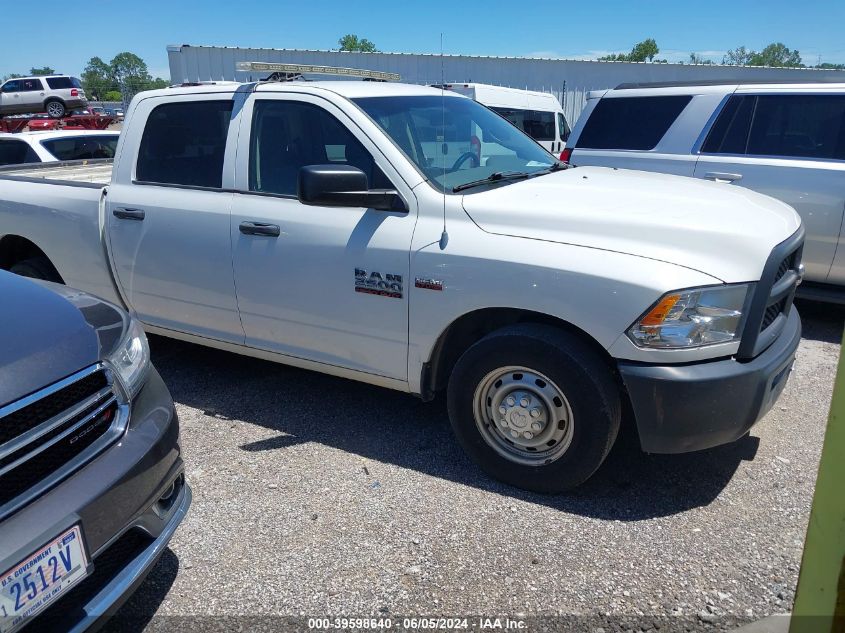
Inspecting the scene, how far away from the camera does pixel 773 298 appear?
9.61 ft

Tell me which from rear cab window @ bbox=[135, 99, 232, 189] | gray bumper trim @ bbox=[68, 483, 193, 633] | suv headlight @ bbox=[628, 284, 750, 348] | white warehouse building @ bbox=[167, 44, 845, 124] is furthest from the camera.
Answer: white warehouse building @ bbox=[167, 44, 845, 124]

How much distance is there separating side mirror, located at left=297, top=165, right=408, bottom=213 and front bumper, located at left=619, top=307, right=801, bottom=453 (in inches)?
54.8

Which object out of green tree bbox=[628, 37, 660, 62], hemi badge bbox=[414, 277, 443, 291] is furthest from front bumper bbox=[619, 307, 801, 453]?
green tree bbox=[628, 37, 660, 62]

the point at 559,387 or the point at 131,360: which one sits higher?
the point at 131,360

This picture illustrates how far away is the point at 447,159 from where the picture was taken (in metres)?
3.60

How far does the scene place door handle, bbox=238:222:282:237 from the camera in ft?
11.8

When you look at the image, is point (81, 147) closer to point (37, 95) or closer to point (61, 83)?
point (61, 83)

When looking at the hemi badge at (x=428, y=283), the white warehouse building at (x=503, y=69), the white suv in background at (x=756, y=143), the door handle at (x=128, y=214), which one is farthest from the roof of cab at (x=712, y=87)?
the white warehouse building at (x=503, y=69)

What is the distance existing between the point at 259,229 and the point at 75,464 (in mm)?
1856

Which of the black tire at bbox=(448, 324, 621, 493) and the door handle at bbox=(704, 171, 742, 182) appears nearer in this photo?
the black tire at bbox=(448, 324, 621, 493)

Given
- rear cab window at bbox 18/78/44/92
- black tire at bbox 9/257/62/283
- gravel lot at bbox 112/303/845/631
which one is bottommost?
gravel lot at bbox 112/303/845/631

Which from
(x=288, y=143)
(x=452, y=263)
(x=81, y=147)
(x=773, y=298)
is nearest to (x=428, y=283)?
(x=452, y=263)

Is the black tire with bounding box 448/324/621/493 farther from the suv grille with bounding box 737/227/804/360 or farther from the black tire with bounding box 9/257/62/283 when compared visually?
the black tire with bounding box 9/257/62/283

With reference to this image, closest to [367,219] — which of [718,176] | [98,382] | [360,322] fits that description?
[360,322]
